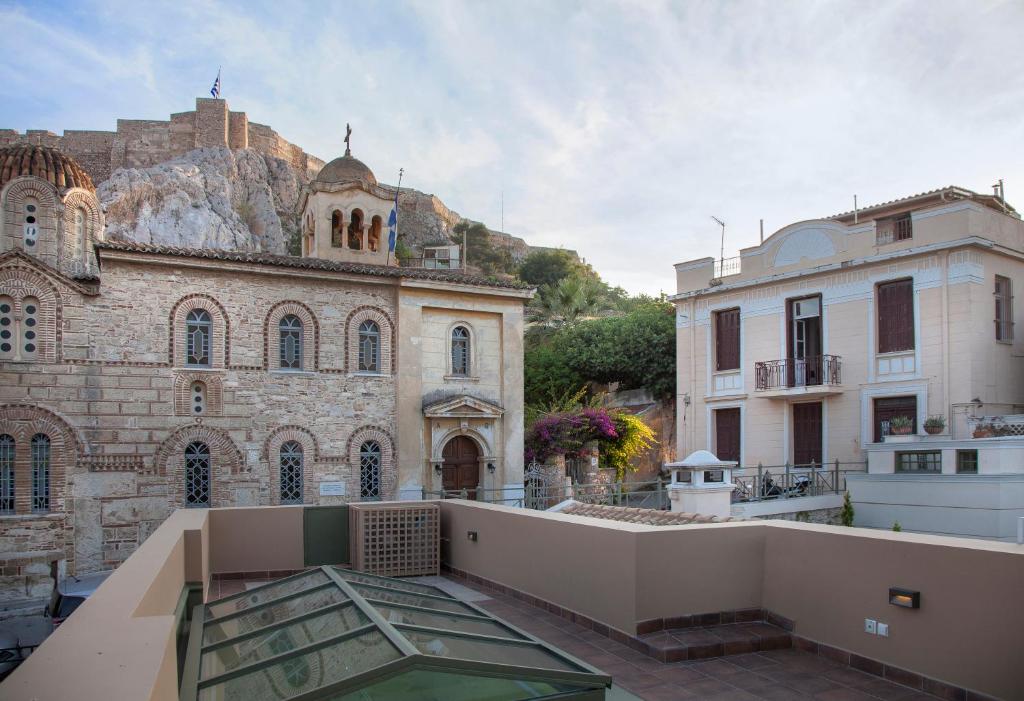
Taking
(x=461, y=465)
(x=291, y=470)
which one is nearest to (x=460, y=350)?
Result: (x=461, y=465)

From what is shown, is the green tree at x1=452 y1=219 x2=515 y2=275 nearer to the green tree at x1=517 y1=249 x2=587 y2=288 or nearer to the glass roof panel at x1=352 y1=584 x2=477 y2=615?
the green tree at x1=517 y1=249 x2=587 y2=288

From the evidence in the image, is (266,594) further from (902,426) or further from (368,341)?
(902,426)

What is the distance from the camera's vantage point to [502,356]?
2120cm

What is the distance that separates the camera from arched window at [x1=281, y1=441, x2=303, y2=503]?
18500 mm

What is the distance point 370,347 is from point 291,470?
144 inches

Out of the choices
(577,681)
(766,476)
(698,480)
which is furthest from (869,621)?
(766,476)

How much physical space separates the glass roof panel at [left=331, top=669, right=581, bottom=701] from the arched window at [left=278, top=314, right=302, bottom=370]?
16275 millimetres

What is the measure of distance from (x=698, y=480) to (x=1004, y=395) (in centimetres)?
1032

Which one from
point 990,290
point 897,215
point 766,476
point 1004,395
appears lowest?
point 766,476

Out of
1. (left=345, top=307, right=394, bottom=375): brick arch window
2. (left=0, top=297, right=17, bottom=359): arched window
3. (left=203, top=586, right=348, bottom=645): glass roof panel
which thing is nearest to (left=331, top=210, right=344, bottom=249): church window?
(left=345, top=307, right=394, bottom=375): brick arch window

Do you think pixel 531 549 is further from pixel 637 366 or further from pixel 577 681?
pixel 637 366

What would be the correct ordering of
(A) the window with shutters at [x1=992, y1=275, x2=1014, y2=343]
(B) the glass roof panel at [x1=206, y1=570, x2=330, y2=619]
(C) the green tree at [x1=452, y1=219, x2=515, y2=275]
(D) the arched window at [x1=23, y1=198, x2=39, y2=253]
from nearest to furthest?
(B) the glass roof panel at [x1=206, y1=570, x2=330, y2=619], (A) the window with shutters at [x1=992, y1=275, x2=1014, y2=343], (D) the arched window at [x1=23, y1=198, x2=39, y2=253], (C) the green tree at [x1=452, y1=219, x2=515, y2=275]

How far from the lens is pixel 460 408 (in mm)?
19938

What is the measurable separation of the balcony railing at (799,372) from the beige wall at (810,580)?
49.2 ft
